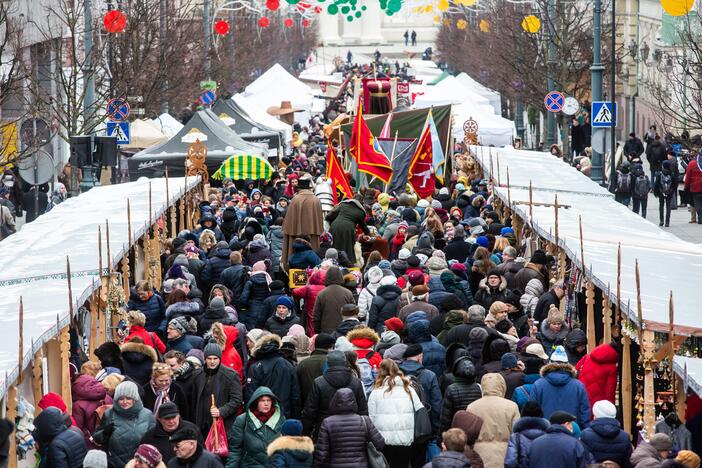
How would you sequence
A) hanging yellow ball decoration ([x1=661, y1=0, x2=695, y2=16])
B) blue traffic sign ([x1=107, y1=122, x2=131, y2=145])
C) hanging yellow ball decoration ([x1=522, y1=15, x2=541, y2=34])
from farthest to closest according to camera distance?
hanging yellow ball decoration ([x1=522, y1=15, x2=541, y2=34]) → blue traffic sign ([x1=107, y1=122, x2=131, y2=145]) → hanging yellow ball decoration ([x1=661, y1=0, x2=695, y2=16])

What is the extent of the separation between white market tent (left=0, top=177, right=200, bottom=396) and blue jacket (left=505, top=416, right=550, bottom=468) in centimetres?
327

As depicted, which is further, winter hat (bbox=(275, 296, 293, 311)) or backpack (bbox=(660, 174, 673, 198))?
backpack (bbox=(660, 174, 673, 198))

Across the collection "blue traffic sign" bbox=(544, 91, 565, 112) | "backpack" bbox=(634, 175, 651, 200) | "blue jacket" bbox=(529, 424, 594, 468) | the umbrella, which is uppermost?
"blue traffic sign" bbox=(544, 91, 565, 112)

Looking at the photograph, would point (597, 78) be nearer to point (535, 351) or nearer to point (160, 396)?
point (535, 351)

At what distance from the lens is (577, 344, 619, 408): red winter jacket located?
13.7 metres

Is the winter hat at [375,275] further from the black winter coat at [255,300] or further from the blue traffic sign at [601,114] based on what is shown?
the blue traffic sign at [601,114]

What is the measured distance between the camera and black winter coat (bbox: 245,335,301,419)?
1338cm

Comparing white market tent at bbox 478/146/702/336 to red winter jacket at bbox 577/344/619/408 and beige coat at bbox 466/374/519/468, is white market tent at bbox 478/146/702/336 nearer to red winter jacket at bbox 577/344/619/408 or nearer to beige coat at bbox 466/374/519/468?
red winter jacket at bbox 577/344/619/408

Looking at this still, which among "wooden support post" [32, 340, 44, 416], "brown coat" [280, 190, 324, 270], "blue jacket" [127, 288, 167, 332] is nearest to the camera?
"wooden support post" [32, 340, 44, 416]

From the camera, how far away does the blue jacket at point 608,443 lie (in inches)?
449

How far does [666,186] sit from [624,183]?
2.90 feet

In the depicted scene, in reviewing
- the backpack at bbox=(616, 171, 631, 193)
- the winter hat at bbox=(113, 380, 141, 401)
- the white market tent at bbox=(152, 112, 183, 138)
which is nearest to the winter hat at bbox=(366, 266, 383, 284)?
the winter hat at bbox=(113, 380, 141, 401)

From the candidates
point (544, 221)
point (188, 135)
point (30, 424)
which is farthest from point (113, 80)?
point (30, 424)

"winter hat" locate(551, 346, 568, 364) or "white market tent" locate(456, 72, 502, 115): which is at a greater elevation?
"white market tent" locate(456, 72, 502, 115)
